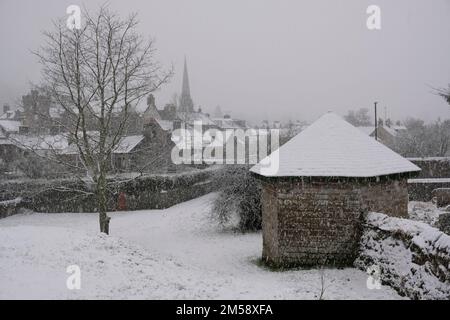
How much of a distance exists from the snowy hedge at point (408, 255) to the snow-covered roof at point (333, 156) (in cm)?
176

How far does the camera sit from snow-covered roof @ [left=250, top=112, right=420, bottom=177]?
11469 millimetres

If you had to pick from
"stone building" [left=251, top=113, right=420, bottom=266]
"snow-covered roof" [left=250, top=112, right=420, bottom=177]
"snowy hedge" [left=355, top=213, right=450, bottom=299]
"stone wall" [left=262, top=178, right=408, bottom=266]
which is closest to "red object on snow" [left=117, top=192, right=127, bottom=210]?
"snow-covered roof" [left=250, top=112, right=420, bottom=177]

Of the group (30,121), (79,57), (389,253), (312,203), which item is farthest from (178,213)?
(30,121)

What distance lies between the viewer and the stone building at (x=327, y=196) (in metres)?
11.3

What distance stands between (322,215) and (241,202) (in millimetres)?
8011

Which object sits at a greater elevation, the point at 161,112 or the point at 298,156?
the point at 161,112

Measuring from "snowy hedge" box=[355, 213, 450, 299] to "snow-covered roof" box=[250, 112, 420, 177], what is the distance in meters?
1.76

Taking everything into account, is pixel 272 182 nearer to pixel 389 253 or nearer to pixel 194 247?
pixel 389 253

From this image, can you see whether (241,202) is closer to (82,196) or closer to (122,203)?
(122,203)

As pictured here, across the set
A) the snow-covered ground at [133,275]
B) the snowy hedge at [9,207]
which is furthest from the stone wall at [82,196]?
the snow-covered ground at [133,275]

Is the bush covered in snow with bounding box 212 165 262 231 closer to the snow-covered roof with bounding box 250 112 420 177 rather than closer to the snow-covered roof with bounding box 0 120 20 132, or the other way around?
the snow-covered roof with bounding box 250 112 420 177

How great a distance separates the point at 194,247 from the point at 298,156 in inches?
285

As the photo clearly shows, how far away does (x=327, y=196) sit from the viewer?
11.4 m
